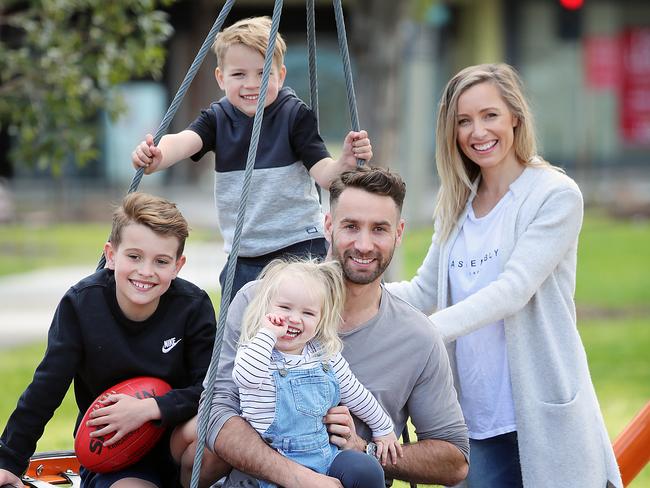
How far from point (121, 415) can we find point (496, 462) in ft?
4.48

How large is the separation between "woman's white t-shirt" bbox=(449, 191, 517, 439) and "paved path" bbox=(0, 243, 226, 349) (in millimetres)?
6710

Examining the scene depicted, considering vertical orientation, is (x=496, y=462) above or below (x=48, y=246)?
above

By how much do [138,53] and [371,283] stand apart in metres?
4.93

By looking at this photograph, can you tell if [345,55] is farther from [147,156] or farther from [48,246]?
[48,246]

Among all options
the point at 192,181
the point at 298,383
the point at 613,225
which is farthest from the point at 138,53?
the point at 192,181

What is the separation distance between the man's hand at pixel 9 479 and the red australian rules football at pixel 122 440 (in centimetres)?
22

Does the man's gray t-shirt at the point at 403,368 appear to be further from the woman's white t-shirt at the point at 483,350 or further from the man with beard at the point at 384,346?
the woman's white t-shirt at the point at 483,350

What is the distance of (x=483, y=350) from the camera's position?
13.3 ft

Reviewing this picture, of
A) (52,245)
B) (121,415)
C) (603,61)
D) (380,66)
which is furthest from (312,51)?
(603,61)

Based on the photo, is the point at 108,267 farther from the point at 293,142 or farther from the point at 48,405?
the point at 293,142

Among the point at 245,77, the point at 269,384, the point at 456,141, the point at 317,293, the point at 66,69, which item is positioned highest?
the point at 66,69

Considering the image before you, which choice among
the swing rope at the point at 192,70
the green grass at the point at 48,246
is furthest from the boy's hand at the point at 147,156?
the green grass at the point at 48,246

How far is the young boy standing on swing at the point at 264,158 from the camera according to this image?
13.6 ft

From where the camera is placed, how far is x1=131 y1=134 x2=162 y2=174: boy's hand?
3.83 metres
